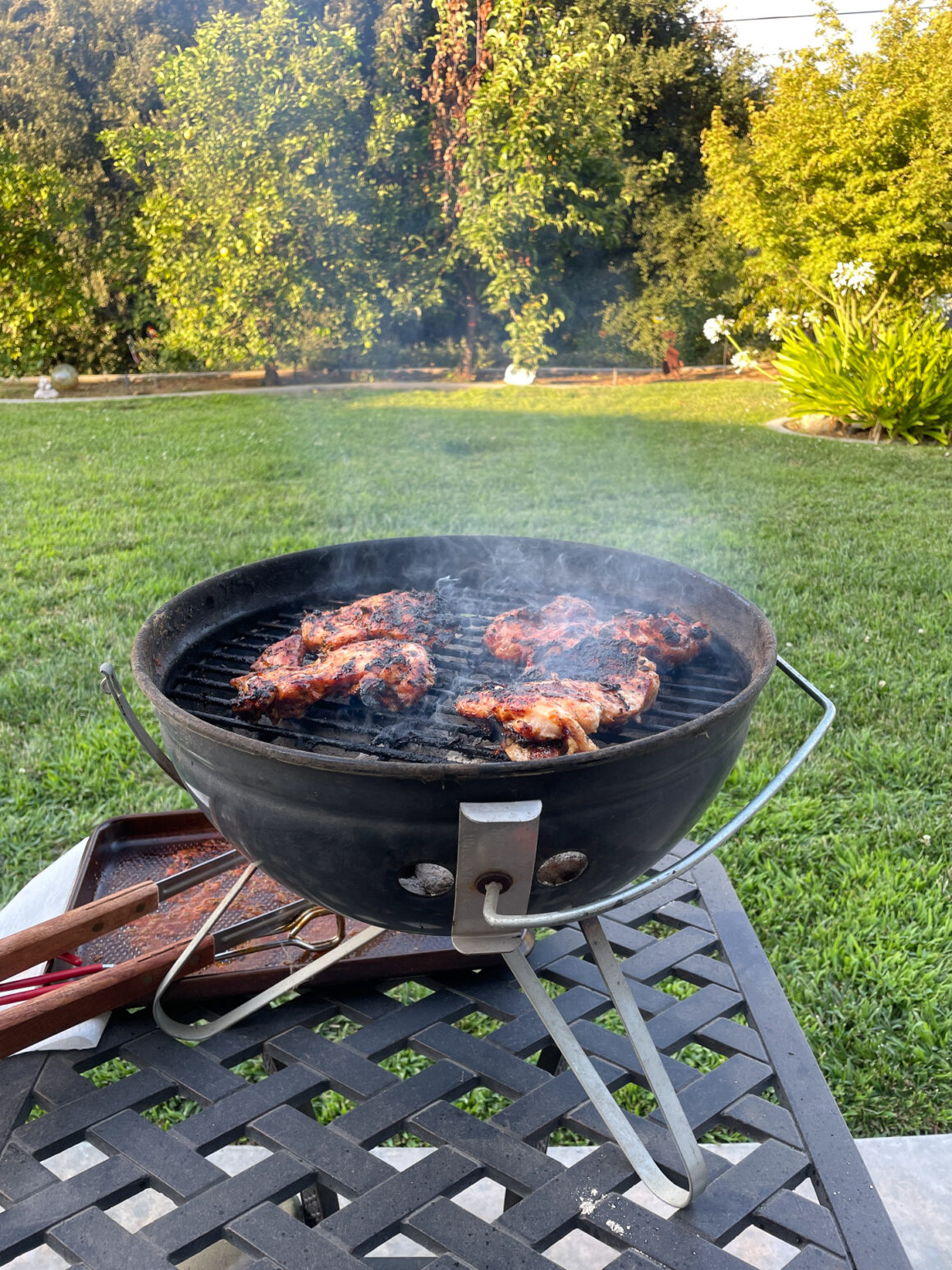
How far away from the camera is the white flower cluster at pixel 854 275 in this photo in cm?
931

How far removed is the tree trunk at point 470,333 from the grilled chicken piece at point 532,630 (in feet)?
39.1

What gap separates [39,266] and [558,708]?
37.0 ft

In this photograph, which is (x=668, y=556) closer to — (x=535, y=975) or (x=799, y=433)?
(x=535, y=975)

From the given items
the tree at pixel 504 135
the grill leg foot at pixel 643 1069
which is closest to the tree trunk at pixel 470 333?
the tree at pixel 504 135

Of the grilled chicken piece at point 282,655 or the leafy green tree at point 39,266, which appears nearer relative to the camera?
the grilled chicken piece at point 282,655

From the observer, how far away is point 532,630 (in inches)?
70.2

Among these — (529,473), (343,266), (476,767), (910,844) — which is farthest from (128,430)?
(476,767)

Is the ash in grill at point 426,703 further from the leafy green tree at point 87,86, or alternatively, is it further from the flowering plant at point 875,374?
the leafy green tree at point 87,86

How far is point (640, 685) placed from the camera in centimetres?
153

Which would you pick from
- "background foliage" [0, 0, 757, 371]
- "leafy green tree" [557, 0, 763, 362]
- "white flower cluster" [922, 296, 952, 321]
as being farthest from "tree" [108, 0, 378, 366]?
"white flower cluster" [922, 296, 952, 321]

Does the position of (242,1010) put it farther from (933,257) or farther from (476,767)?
(933,257)

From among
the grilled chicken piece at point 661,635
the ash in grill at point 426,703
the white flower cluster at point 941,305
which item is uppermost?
the white flower cluster at point 941,305

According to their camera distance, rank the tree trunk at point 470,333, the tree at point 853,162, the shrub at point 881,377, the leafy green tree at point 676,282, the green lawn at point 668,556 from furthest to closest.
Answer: the leafy green tree at point 676,282, the tree trunk at point 470,333, the tree at point 853,162, the shrub at point 881,377, the green lawn at point 668,556

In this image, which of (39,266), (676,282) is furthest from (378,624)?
(676,282)
